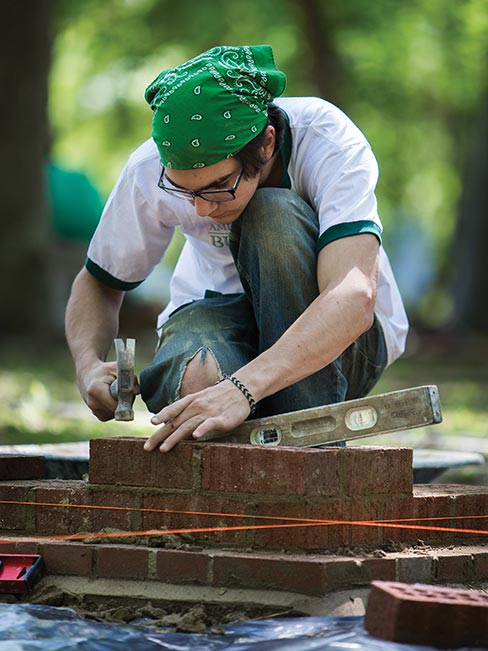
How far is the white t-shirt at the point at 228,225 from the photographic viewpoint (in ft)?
10.5

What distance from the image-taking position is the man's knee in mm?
3225

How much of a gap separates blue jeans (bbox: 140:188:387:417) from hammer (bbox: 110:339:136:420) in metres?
0.17

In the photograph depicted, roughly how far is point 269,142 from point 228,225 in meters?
0.36

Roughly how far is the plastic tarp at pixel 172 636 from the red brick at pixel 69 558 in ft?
0.69

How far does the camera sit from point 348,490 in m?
2.80

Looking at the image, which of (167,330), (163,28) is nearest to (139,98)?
(163,28)

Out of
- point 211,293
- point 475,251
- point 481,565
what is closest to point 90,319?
point 211,293

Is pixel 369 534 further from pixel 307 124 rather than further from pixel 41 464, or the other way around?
pixel 307 124

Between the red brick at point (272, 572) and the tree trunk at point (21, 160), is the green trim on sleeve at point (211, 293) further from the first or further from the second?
the tree trunk at point (21, 160)

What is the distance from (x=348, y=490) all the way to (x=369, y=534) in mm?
154

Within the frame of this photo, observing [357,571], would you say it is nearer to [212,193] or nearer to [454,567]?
[454,567]

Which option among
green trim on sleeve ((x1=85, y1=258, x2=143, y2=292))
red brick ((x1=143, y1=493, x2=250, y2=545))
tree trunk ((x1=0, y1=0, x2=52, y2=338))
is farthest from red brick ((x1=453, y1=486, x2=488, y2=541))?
tree trunk ((x1=0, y1=0, x2=52, y2=338))

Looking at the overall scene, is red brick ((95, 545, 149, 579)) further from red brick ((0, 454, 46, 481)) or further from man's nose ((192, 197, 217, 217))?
man's nose ((192, 197, 217, 217))

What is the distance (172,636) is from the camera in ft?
7.97
